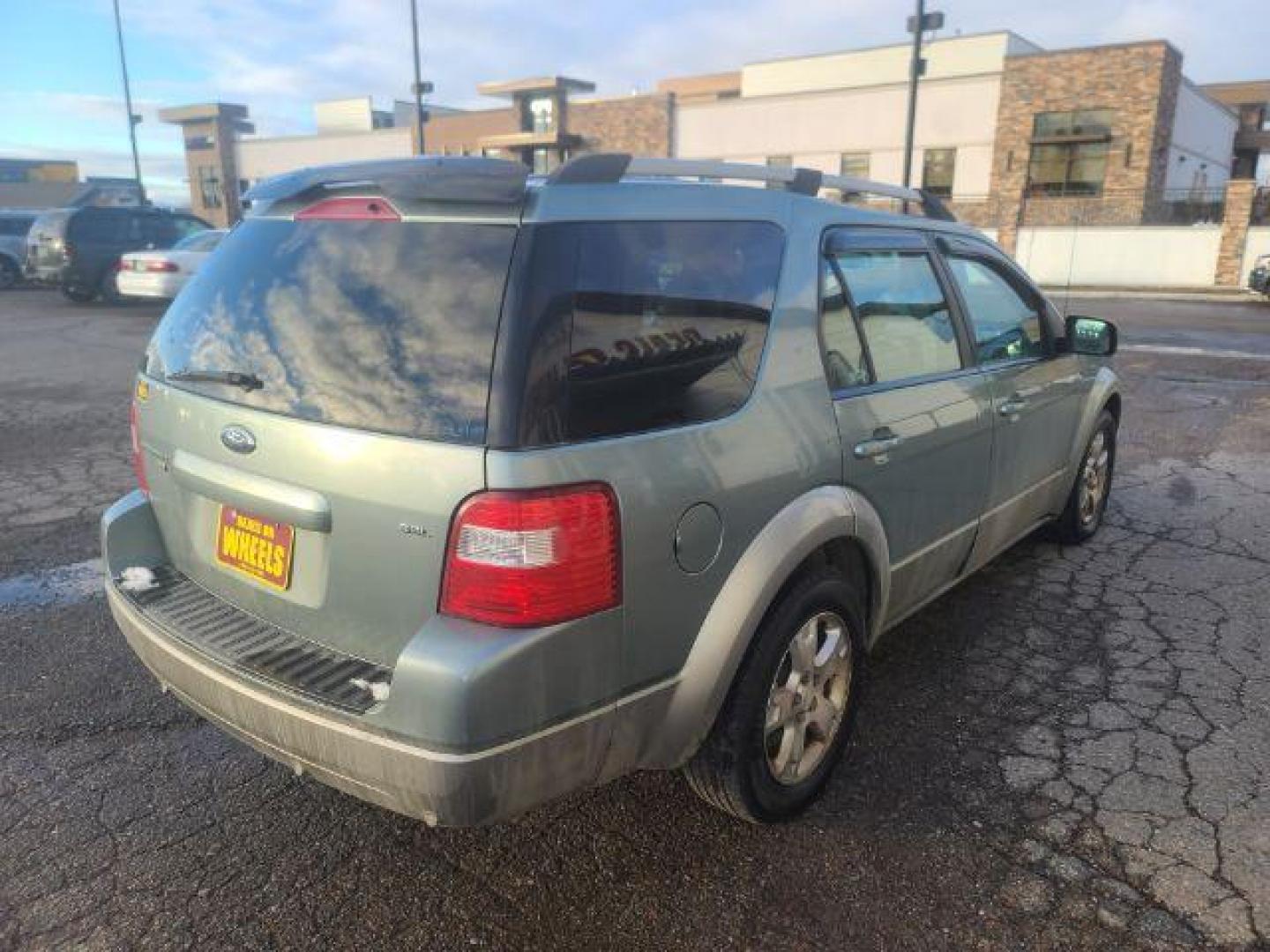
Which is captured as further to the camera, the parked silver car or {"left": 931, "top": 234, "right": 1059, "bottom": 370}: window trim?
the parked silver car

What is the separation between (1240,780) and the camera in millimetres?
2803

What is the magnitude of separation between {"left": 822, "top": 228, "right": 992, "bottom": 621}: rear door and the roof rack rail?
0.58 ft

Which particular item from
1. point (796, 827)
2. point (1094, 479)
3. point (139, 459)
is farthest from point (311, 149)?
point (796, 827)

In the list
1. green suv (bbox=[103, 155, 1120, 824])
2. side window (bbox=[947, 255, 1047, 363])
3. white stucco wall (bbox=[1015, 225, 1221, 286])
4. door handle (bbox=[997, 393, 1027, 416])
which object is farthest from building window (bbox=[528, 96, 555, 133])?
green suv (bbox=[103, 155, 1120, 824])

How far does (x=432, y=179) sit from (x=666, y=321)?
2.04 ft

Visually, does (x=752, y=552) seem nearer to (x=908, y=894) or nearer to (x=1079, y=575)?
(x=908, y=894)

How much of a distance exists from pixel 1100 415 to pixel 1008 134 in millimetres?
31770

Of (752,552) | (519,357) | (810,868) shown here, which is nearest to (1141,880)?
(810,868)

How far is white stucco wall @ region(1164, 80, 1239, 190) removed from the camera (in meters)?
32.5

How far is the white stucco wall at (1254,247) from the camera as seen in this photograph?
25297mm

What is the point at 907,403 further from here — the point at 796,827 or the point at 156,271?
the point at 156,271

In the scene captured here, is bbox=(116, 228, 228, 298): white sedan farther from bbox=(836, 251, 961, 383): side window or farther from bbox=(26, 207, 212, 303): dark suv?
bbox=(836, 251, 961, 383): side window

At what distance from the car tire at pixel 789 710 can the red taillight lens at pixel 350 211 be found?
1370 mm

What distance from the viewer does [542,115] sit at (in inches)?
1769
